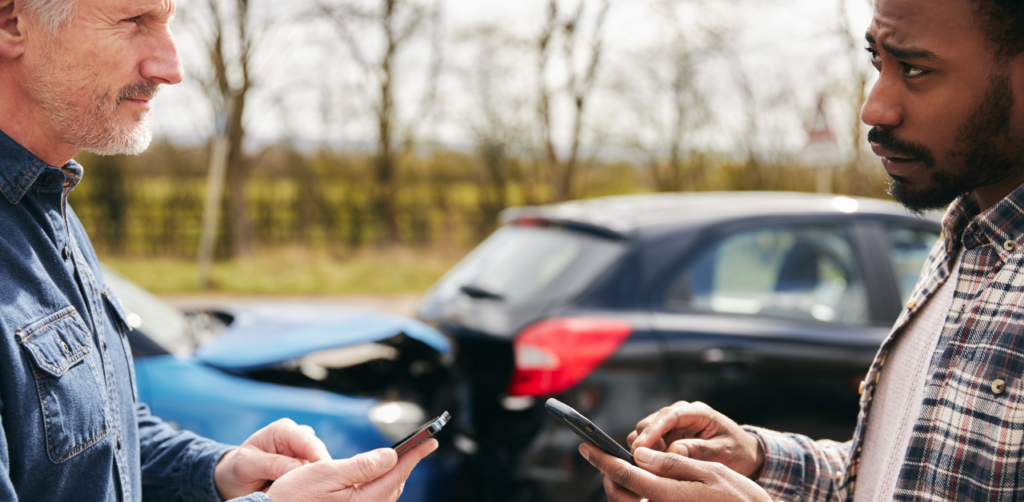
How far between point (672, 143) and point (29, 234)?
14.1 meters

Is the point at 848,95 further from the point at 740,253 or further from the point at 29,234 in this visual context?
the point at 29,234

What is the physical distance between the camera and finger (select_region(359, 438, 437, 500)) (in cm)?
129

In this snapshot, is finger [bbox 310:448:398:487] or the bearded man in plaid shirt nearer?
the bearded man in plaid shirt

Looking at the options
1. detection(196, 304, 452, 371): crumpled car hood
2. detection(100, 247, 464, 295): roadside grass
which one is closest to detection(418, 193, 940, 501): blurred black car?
detection(196, 304, 452, 371): crumpled car hood

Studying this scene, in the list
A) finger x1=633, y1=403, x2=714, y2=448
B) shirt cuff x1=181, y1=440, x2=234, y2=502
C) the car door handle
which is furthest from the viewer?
the car door handle

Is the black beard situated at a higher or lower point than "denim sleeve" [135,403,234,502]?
higher

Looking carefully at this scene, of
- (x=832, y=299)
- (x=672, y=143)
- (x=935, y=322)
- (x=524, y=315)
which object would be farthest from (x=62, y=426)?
(x=672, y=143)

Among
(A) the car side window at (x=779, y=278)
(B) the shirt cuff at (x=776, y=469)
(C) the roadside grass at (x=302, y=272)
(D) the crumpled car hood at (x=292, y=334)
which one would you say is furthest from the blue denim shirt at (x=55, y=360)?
(C) the roadside grass at (x=302, y=272)

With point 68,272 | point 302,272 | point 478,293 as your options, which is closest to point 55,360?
point 68,272

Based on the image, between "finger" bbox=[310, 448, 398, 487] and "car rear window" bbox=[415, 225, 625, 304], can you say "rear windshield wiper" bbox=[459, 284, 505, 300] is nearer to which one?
"car rear window" bbox=[415, 225, 625, 304]

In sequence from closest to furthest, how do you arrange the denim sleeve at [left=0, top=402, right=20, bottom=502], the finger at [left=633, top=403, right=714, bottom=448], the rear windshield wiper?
1. the denim sleeve at [left=0, top=402, right=20, bottom=502]
2. the finger at [left=633, top=403, right=714, bottom=448]
3. the rear windshield wiper

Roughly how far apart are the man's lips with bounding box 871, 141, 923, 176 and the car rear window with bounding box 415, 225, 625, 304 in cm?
153

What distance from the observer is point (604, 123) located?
1367 cm

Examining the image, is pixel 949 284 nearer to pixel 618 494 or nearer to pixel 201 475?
pixel 618 494
